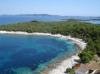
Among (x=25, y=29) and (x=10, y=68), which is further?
(x=25, y=29)

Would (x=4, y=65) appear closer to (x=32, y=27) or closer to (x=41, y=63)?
(x=41, y=63)

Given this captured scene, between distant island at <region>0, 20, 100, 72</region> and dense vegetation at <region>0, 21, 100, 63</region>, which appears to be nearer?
distant island at <region>0, 20, 100, 72</region>

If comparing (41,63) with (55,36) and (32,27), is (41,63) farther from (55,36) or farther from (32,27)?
(32,27)

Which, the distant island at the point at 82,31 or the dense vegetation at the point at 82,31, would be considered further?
the dense vegetation at the point at 82,31

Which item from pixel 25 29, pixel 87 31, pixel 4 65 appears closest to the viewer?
pixel 4 65

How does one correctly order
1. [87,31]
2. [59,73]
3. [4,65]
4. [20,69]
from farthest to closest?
[87,31] → [4,65] → [20,69] → [59,73]

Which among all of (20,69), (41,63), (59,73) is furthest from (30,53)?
(59,73)

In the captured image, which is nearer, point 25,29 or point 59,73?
point 59,73

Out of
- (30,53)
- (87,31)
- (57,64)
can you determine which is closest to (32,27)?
(87,31)

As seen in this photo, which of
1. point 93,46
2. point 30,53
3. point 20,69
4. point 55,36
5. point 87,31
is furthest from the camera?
point 55,36
